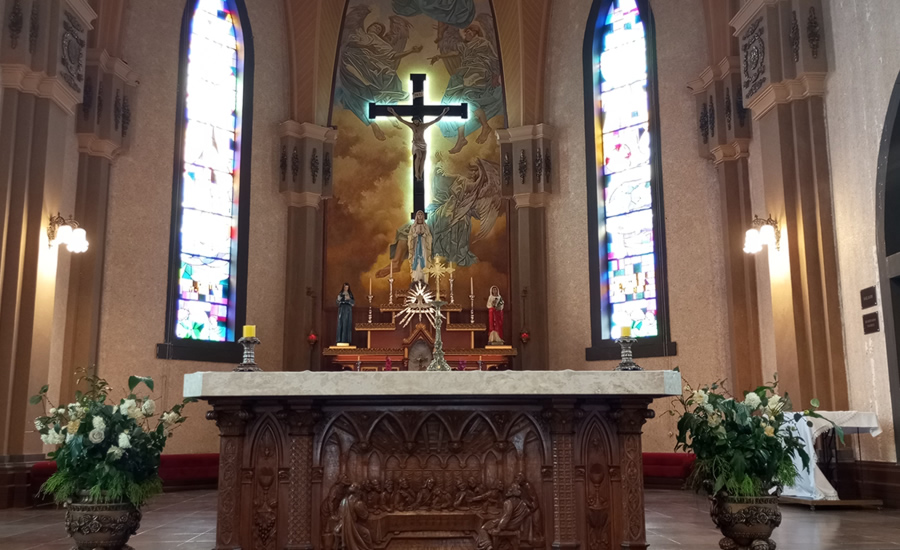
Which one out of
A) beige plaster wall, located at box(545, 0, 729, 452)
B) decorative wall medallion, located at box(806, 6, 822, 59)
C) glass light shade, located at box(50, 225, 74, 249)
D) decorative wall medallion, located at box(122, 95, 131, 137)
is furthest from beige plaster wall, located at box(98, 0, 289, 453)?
decorative wall medallion, located at box(806, 6, 822, 59)

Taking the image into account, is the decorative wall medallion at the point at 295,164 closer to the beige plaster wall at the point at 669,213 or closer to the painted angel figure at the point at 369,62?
the painted angel figure at the point at 369,62

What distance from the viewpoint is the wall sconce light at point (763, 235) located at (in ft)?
35.3

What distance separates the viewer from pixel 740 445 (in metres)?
5.91

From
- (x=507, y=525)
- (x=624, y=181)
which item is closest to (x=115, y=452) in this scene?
(x=507, y=525)

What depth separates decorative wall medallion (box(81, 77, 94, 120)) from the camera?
473 inches

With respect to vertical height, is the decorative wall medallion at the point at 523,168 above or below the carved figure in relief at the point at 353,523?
above

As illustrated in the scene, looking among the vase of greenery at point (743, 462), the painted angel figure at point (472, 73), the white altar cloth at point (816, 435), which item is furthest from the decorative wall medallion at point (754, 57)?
the vase of greenery at point (743, 462)

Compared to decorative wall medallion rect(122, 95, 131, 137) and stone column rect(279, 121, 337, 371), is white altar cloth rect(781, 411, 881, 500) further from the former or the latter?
decorative wall medallion rect(122, 95, 131, 137)

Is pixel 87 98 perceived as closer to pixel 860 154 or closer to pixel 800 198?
pixel 800 198

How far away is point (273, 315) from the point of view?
14758 millimetres

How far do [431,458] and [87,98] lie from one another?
8.59 meters

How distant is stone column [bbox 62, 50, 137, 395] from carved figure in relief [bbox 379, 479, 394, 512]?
713 centimetres

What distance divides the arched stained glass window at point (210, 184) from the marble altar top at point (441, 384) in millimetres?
7617

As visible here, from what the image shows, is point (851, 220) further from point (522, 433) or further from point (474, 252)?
point (474, 252)
